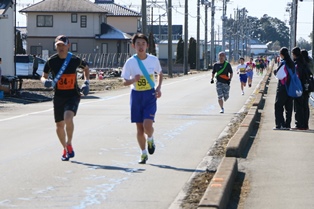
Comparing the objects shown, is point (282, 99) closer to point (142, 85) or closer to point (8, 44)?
point (142, 85)

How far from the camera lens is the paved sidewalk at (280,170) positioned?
8869mm

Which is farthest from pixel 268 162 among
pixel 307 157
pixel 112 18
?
pixel 112 18

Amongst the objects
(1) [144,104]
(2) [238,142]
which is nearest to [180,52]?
(2) [238,142]

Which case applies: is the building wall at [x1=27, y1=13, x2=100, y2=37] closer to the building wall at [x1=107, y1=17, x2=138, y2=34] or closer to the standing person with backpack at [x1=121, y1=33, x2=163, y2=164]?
the building wall at [x1=107, y1=17, x2=138, y2=34]

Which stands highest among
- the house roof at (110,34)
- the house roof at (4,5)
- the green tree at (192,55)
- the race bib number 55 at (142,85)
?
the house roof at (4,5)

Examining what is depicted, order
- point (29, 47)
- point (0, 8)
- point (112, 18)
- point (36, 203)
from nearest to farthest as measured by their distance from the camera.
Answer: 1. point (36, 203)
2. point (0, 8)
3. point (29, 47)
4. point (112, 18)

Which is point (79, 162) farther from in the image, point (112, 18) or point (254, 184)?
point (112, 18)

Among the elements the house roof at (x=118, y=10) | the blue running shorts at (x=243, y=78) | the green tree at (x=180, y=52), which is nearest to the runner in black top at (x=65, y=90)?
the blue running shorts at (x=243, y=78)

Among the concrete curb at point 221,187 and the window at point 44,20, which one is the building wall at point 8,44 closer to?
the concrete curb at point 221,187

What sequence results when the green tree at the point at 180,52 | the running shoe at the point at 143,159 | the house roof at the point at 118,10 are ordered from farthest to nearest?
the green tree at the point at 180,52 < the house roof at the point at 118,10 < the running shoe at the point at 143,159

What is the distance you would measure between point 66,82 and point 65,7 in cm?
6989

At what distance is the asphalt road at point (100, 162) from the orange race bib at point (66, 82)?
108 centimetres

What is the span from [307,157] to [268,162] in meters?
0.88

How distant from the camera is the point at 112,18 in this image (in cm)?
9631
